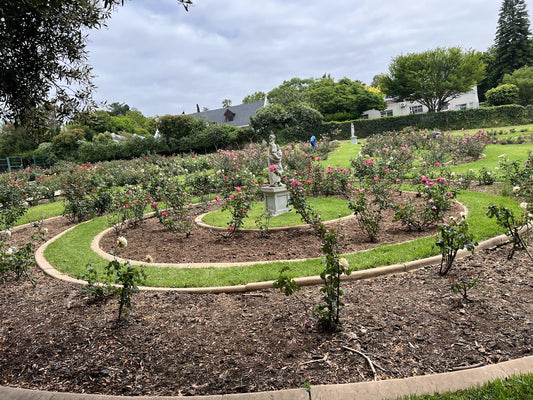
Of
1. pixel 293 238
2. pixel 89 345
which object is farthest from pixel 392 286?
pixel 89 345

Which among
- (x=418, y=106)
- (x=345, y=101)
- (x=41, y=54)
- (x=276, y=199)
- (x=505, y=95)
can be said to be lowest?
(x=276, y=199)

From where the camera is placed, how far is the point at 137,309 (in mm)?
3420

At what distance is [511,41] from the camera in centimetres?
4184

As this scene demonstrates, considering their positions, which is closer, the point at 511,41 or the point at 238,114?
the point at 511,41

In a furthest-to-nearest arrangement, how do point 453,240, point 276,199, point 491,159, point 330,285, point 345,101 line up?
point 345,101 < point 491,159 < point 276,199 < point 453,240 < point 330,285

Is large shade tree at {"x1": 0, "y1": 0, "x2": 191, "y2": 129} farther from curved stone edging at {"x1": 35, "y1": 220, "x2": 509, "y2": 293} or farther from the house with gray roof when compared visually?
the house with gray roof

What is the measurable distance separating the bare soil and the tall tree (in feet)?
162

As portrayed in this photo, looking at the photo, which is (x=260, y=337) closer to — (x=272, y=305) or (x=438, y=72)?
(x=272, y=305)

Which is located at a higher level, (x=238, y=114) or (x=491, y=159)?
(x=238, y=114)

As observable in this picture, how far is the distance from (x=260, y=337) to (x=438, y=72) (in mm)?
41183

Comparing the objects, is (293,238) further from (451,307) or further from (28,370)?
(28,370)

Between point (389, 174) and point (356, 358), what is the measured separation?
5.97 m

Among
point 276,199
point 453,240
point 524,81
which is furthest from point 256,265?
point 524,81

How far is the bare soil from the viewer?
230 cm
